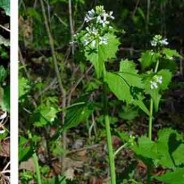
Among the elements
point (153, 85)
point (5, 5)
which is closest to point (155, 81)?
point (153, 85)

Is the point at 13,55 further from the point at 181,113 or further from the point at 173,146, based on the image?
the point at 181,113

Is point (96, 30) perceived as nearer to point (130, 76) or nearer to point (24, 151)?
point (130, 76)

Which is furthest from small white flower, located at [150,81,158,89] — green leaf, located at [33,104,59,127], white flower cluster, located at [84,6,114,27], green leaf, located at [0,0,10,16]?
green leaf, located at [0,0,10,16]

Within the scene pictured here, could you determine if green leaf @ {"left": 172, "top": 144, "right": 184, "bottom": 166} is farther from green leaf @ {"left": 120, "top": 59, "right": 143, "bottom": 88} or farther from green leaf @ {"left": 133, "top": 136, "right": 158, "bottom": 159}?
green leaf @ {"left": 120, "top": 59, "right": 143, "bottom": 88}

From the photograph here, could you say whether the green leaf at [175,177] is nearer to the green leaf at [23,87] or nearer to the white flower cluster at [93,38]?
the white flower cluster at [93,38]

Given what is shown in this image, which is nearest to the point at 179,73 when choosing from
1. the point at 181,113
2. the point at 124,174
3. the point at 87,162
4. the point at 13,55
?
the point at 181,113

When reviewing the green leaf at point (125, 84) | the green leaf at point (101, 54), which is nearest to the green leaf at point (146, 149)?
the green leaf at point (125, 84)
